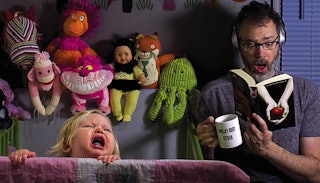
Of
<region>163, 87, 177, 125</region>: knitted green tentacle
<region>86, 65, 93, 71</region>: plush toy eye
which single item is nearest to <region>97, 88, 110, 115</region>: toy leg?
<region>86, 65, 93, 71</region>: plush toy eye

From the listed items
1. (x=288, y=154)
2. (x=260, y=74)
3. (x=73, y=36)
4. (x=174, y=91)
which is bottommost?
(x=288, y=154)

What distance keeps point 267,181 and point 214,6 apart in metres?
0.79

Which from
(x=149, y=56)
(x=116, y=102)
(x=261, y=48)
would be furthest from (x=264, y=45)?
(x=116, y=102)

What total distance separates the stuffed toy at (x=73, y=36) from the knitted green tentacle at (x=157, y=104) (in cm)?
31

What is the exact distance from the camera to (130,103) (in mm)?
1969

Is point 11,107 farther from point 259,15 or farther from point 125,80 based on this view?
point 259,15

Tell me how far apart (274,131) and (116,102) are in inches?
25.5

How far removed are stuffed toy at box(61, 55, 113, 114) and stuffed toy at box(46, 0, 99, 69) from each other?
63 mm

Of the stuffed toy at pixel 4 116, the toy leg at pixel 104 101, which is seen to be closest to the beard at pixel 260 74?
the toy leg at pixel 104 101

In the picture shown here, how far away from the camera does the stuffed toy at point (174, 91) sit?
194cm

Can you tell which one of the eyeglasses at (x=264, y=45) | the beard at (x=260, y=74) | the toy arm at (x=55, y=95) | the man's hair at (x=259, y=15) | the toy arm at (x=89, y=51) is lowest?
the toy arm at (x=55, y=95)

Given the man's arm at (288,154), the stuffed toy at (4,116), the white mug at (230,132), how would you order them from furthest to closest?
1. the stuffed toy at (4,116)
2. the man's arm at (288,154)
3. the white mug at (230,132)

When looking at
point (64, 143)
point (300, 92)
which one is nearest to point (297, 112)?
point (300, 92)

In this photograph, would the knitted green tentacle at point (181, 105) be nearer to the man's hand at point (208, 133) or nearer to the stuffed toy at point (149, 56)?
the stuffed toy at point (149, 56)
